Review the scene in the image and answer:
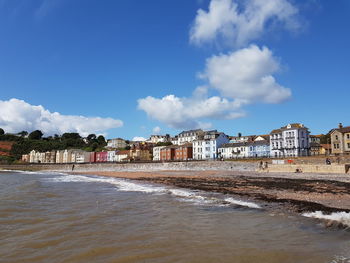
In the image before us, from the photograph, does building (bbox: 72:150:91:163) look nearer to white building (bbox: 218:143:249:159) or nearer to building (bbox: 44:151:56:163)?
building (bbox: 44:151:56:163)

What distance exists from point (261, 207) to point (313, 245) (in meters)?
6.44

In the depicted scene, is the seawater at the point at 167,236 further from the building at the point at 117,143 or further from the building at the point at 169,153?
the building at the point at 117,143

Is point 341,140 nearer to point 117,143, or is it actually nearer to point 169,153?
point 169,153

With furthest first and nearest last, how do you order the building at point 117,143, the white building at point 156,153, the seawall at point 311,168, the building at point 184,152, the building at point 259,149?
1. the building at point 117,143
2. the white building at point 156,153
3. the building at point 184,152
4. the building at point 259,149
5. the seawall at point 311,168

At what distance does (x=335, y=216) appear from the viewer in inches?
420

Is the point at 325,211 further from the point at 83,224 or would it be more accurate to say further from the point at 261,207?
the point at 83,224

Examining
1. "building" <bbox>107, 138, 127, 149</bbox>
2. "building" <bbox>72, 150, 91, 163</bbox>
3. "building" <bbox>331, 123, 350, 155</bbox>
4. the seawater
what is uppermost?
"building" <bbox>107, 138, 127, 149</bbox>

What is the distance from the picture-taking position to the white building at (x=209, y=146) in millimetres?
99669

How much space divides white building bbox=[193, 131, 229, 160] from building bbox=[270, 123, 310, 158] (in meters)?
23.4

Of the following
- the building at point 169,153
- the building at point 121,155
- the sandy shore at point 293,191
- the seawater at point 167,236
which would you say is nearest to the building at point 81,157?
the building at point 121,155

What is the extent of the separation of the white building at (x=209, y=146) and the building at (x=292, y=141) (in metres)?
23.4

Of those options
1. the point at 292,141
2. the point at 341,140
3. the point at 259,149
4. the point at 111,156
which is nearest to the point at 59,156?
the point at 111,156

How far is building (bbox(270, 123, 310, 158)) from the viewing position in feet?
252

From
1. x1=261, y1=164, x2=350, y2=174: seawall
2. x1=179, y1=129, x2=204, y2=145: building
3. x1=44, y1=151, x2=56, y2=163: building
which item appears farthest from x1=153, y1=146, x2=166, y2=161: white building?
x1=44, y1=151, x2=56, y2=163: building
